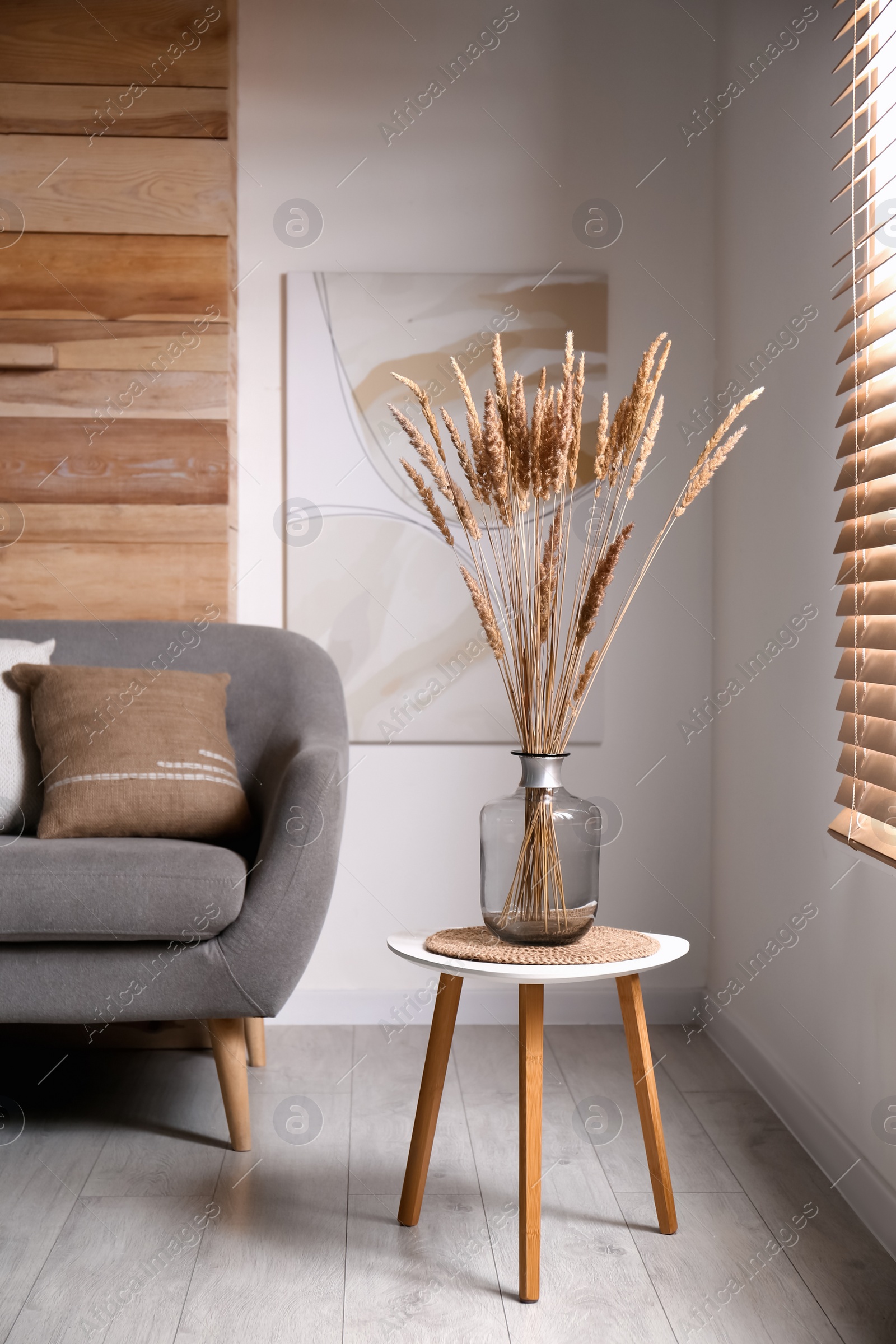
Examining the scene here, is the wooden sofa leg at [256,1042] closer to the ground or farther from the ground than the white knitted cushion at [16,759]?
closer to the ground

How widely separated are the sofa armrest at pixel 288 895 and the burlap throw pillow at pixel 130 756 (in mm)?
253

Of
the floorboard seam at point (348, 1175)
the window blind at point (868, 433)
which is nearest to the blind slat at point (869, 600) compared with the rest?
the window blind at point (868, 433)

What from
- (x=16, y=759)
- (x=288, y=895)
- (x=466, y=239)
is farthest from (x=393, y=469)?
(x=288, y=895)

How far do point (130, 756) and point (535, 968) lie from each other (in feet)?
3.33

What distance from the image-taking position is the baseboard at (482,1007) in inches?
104

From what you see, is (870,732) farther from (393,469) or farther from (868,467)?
(393,469)

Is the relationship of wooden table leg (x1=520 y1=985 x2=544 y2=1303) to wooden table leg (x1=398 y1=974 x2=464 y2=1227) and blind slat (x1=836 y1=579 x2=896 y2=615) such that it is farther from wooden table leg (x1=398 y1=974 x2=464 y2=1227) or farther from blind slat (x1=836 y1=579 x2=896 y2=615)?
blind slat (x1=836 y1=579 x2=896 y2=615)

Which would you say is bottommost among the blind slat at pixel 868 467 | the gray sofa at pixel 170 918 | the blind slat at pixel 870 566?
the gray sofa at pixel 170 918

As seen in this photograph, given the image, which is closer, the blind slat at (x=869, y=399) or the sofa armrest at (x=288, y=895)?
the blind slat at (x=869, y=399)

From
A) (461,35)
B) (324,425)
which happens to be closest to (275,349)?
(324,425)

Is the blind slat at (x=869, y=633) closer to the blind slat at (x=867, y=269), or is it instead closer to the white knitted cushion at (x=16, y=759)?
the blind slat at (x=867, y=269)

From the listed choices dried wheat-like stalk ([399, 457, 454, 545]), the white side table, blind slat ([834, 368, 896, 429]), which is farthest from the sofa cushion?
blind slat ([834, 368, 896, 429])

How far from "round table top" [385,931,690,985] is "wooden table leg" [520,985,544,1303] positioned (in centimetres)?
5

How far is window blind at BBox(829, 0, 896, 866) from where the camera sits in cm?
166
